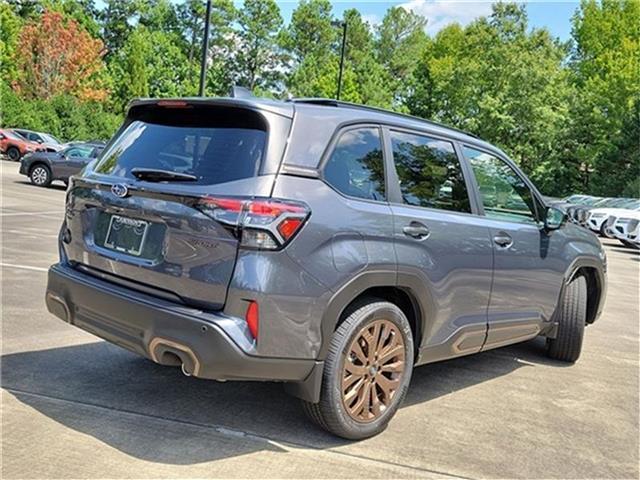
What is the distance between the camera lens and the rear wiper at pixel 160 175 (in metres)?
3.43

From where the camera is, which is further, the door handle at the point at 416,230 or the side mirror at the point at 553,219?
the side mirror at the point at 553,219

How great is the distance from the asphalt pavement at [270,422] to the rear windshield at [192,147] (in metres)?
1.42

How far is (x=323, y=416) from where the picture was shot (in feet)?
11.9

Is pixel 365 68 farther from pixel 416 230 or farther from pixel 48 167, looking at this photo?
pixel 416 230

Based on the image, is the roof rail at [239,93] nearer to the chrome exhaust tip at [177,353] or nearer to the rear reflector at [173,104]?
the rear reflector at [173,104]

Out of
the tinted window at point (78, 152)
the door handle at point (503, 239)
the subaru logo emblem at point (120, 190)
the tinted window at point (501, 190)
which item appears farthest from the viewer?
the tinted window at point (78, 152)

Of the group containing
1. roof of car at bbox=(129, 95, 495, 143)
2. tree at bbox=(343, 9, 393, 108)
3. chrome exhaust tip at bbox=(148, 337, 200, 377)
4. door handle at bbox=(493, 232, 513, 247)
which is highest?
tree at bbox=(343, 9, 393, 108)

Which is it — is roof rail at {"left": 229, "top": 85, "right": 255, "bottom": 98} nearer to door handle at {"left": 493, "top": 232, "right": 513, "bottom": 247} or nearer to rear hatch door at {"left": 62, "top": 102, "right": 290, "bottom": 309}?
rear hatch door at {"left": 62, "top": 102, "right": 290, "bottom": 309}

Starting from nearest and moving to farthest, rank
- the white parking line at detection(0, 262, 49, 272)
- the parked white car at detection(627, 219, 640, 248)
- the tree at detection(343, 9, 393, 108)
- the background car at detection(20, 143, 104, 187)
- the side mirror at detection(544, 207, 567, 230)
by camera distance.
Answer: the side mirror at detection(544, 207, 567, 230), the white parking line at detection(0, 262, 49, 272), the parked white car at detection(627, 219, 640, 248), the background car at detection(20, 143, 104, 187), the tree at detection(343, 9, 393, 108)

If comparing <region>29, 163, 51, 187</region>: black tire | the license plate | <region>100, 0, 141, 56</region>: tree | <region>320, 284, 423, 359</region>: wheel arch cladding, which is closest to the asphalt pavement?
<region>320, 284, 423, 359</region>: wheel arch cladding

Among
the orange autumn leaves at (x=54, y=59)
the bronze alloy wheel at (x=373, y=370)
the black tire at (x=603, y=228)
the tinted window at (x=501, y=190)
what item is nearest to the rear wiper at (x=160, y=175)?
the bronze alloy wheel at (x=373, y=370)

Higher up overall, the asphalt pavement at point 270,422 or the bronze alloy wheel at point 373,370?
the bronze alloy wheel at point 373,370

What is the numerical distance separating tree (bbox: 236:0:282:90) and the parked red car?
4274cm

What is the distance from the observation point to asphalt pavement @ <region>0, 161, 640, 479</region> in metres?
3.36
